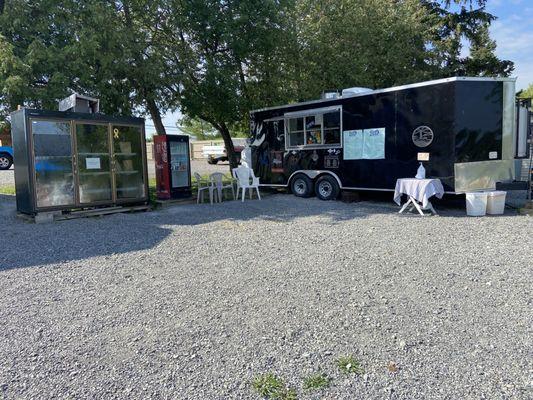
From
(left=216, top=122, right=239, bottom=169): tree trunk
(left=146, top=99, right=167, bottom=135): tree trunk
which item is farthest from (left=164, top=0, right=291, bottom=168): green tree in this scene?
(left=216, top=122, right=239, bottom=169): tree trunk

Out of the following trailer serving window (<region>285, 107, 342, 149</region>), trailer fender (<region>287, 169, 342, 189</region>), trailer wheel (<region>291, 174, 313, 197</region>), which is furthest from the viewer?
trailer wheel (<region>291, 174, 313, 197</region>)

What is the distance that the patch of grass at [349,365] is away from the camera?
9.36 ft

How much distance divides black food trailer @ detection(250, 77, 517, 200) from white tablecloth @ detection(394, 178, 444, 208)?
257 mm

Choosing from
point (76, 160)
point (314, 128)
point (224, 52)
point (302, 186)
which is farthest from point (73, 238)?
point (224, 52)

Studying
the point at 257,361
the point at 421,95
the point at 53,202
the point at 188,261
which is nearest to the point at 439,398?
the point at 257,361

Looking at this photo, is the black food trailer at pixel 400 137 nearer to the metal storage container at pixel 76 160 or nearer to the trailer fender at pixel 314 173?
the trailer fender at pixel 314 173

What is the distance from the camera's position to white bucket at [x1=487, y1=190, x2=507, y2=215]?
8422mm

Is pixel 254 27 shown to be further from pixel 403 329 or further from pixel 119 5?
pixel 403 329

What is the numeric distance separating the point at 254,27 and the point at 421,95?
252 inches

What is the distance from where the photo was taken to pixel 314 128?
11508 millimetres

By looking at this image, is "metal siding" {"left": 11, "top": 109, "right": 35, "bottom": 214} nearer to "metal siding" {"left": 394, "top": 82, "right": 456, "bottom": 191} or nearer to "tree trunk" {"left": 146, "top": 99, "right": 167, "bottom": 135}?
"tree trunk" {"left": 146, "top": 99, "right": 167, "bottom": 135}

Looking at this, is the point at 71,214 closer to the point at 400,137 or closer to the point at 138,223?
the point at 138,223

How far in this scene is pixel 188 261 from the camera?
5.58m

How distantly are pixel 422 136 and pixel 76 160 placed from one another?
7417 mm
